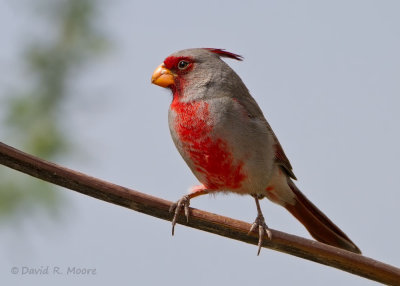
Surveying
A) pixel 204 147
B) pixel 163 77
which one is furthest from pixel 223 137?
pixel 163 77

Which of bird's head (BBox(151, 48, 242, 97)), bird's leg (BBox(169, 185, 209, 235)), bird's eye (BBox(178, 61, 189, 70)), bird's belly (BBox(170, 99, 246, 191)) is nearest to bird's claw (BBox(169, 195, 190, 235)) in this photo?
bird's leg (BBox(169, 185, 209, 235))

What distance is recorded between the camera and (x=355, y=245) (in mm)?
4727

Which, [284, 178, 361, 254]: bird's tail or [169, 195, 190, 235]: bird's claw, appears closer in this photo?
[169, 195, 190, 235]: bird's claw

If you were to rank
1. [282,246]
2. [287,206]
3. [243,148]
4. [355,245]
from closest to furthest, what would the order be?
[282,246], [243,148], [355,245], [287,206]

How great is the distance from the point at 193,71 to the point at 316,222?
1.62 metres

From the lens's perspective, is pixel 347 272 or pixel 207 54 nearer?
pixel 347 272

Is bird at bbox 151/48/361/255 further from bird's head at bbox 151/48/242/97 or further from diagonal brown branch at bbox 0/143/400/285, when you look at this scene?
diagonal brown branch at bbox 0/143/400/285

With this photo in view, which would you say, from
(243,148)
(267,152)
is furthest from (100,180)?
(267,152)

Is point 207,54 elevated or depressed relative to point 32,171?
elevated

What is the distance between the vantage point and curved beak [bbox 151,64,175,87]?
4.71m

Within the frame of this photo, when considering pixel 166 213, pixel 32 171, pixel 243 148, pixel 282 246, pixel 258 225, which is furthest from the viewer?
pixel 243 148

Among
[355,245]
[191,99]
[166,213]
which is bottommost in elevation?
[355,245]

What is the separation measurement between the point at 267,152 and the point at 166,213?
4.71ft

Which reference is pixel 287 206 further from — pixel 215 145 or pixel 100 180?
pixel 100 180
